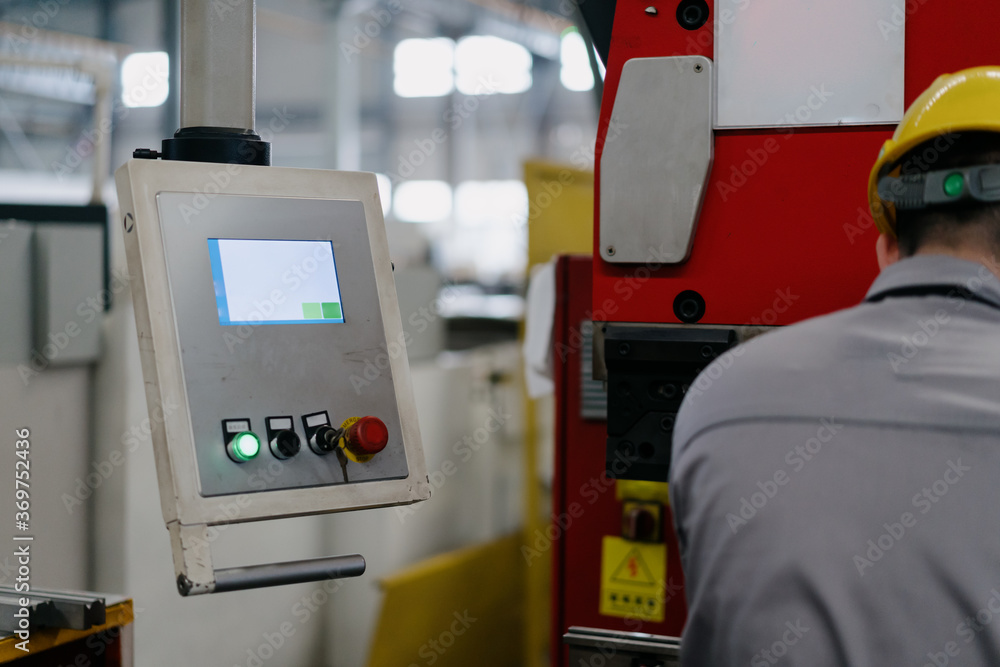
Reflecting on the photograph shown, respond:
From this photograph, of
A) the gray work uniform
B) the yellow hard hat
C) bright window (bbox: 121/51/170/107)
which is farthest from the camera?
bright window (bbox: 121/51/170/107)

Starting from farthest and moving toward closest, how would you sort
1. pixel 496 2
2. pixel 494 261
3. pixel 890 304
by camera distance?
pixel 494 261 < pixel 496 2 < pixel 890 304

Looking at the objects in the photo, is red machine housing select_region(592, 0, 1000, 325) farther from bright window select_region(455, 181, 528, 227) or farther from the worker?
bright window select_region(455, 181, 528, 227)

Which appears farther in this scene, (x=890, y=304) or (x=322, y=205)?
(x=322, y=205)

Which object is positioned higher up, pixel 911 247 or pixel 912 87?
pixel 912 87

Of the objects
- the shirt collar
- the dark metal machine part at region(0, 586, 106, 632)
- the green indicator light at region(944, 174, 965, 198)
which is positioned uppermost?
the green indicator light at region(944, 174, 965, 198)

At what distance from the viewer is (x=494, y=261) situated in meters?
8.73

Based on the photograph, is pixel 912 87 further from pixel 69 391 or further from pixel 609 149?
pixel 69 391

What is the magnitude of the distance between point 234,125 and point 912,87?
78 cm

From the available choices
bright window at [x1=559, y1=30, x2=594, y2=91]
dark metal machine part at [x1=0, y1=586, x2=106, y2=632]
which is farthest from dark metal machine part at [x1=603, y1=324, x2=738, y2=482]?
bright window at [x1=559, y1=30, x2=594, y2=91]

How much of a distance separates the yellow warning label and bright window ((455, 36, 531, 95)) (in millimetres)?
5686

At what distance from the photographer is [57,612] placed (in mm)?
997

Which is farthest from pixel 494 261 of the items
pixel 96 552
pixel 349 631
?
pixel 96 552

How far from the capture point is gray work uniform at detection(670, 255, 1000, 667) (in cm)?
70

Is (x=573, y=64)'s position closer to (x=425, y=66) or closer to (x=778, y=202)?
(x=425, y=66)
